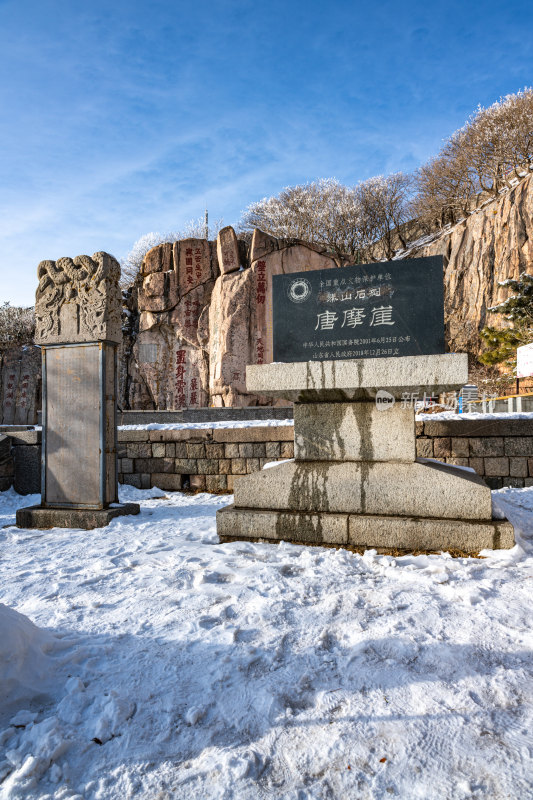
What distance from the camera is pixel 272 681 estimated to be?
1.71 metres

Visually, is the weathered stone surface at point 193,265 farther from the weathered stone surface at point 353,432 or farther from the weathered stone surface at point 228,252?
the weathered stone surface at point 353,432

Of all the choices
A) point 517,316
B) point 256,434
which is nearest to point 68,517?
point 256,434

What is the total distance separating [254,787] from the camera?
124 cm

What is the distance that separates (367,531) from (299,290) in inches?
83.6

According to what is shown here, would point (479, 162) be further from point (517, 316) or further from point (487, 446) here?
point (487, 446)

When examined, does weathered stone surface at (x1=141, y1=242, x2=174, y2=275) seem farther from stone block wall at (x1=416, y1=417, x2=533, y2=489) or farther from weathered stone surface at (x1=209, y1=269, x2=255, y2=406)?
stone block wall at (x1=416, y1=417, x2=533, y2=489)

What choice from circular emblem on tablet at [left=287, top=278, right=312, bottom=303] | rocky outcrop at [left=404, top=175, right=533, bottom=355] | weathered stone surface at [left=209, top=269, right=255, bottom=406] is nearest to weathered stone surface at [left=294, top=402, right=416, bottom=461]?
circular emblem on tablet at [left=287, top=278, right=312, bottom=303]

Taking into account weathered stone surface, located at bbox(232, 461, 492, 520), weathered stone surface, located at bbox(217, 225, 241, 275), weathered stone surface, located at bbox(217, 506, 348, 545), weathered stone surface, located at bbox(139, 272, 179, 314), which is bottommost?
weathered stone surface, located at bbox(217, 506, 348, 545)

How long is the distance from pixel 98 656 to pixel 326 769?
1.07 meters

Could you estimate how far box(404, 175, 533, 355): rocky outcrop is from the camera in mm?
19016

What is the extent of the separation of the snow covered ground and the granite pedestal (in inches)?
13.3

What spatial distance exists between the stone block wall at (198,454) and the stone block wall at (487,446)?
199 cm

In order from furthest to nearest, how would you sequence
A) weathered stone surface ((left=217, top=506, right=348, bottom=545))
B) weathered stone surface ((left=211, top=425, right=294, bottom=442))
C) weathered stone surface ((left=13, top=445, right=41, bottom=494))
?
weathered stone surface ((left=13, top=445, right=41, bottom=494)), weathered stone surface ((left=211, top=425, right=294, bottom=442)), weathered stone surface ((left=217, top=506, right=348, bottom=545))

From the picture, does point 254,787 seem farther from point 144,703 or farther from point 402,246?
point 402,246
